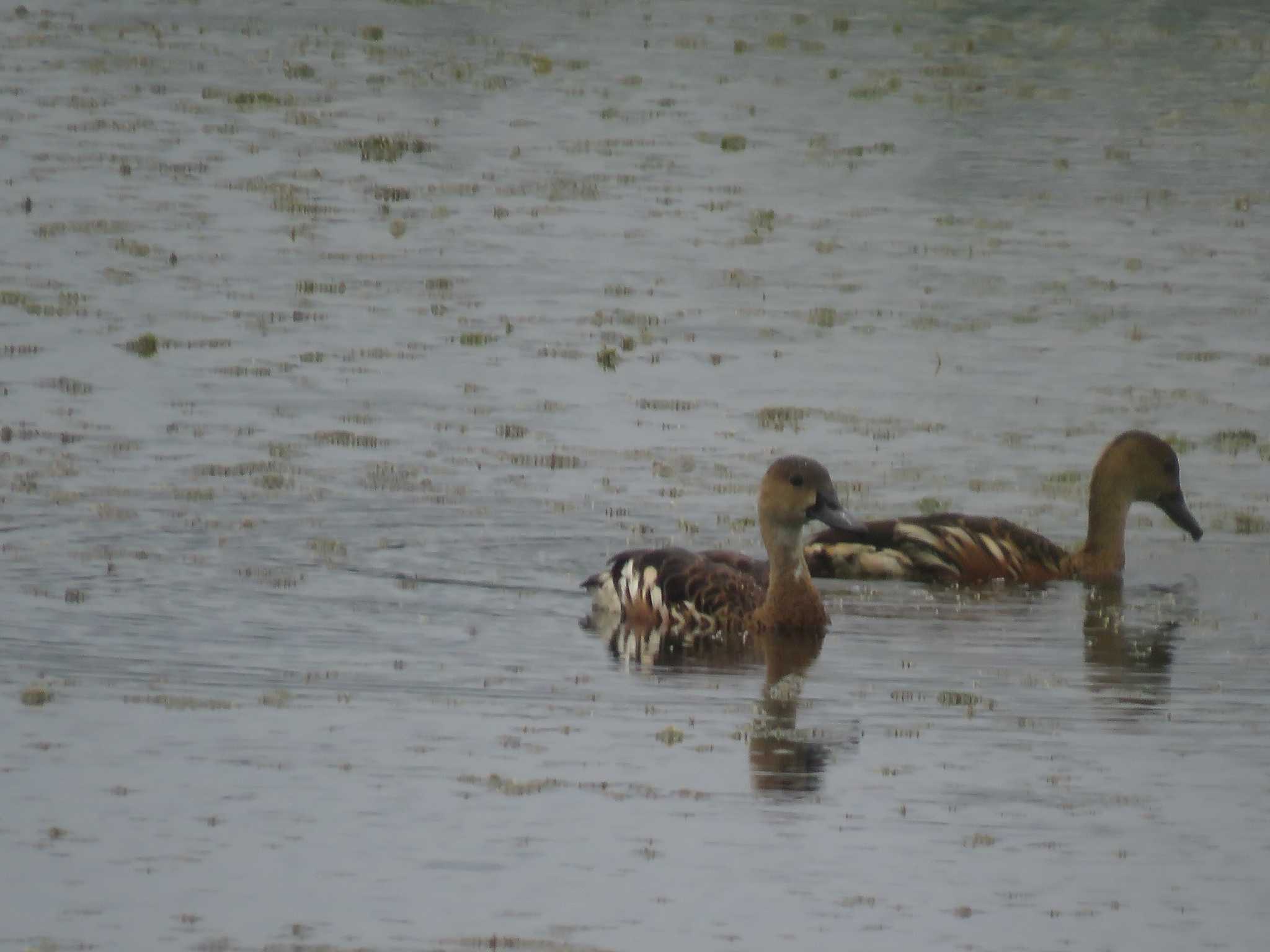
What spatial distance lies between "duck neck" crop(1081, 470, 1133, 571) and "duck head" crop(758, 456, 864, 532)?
84.9 inches

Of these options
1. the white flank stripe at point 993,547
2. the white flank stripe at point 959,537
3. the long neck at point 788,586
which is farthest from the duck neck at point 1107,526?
the long neck at point 788,586

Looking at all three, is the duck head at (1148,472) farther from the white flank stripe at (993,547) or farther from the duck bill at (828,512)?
the duck bill at (828,512)

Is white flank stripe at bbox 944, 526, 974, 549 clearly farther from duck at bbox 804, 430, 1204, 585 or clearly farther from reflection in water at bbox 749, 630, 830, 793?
reflection in water at bbox 749, 630, 830, 793

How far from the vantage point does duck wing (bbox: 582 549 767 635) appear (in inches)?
572

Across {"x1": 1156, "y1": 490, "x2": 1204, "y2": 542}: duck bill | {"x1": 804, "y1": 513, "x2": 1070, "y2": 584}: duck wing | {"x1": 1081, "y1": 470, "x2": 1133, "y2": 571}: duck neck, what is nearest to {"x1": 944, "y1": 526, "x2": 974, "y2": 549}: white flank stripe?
{"x1": 804, "y1": 513, "x2": 1070, "y2": 584}: duck wing

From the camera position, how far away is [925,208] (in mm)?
29844

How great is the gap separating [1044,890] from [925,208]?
20.2m

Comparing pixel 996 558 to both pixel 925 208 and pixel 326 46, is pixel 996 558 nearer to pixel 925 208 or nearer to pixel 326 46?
pixel 925 208

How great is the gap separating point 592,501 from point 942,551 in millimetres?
2408

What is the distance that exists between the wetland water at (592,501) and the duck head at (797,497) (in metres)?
0.63

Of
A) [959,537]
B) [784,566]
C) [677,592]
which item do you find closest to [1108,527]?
[959,537]

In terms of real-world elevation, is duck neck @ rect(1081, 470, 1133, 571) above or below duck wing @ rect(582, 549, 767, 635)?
above

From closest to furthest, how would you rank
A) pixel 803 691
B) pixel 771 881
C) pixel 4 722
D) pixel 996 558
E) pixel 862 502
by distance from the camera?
pixel 771 881 → pixel 4 722 → pixel 803 691 → pixel 996 558 → pixel 862 502

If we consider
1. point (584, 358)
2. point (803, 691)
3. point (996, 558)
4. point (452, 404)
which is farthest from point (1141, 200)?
point (803, 691)
